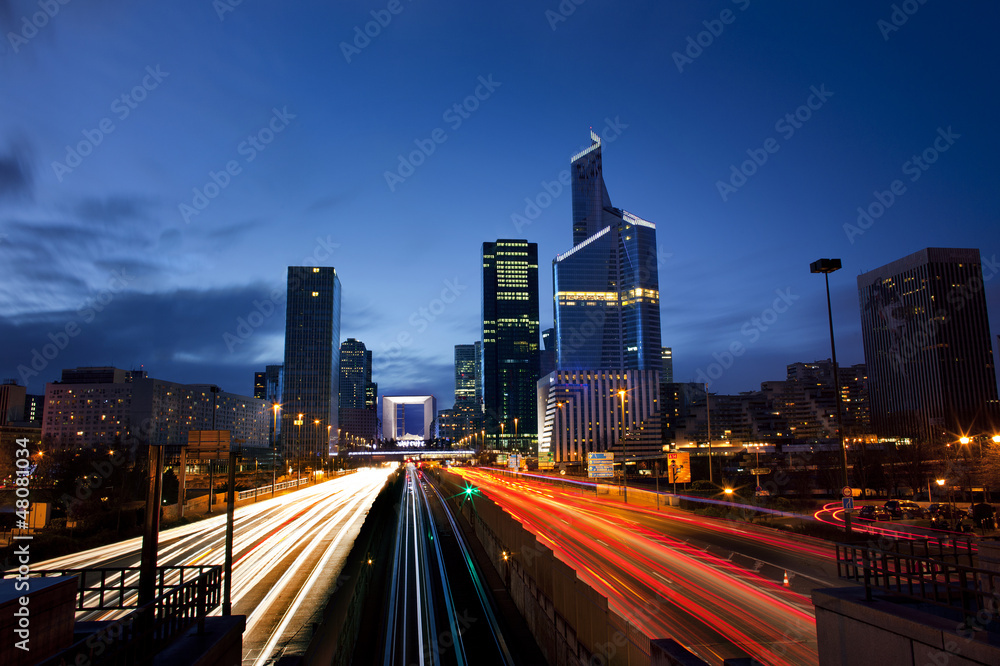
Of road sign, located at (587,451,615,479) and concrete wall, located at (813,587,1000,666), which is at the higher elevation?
concrete wall, located at (813,587,1000,666)

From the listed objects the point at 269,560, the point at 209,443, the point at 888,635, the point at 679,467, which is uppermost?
the point at 209,443

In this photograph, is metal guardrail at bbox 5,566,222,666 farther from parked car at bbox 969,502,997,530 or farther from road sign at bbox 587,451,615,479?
road sign at bbox 587,451,615,479

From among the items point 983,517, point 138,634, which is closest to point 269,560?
point 138,634

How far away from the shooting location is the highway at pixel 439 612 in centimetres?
1695

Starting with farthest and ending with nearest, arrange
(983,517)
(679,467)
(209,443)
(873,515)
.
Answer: (679,467) < (873,515) < (983,517) < (209,443)

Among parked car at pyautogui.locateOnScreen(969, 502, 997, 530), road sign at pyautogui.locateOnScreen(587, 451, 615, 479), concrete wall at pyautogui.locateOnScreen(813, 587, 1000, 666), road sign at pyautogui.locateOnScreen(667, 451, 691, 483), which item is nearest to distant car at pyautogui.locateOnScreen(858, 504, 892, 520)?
parked car at pyautogui.locateOnScreen(969, 502, 997, 530)

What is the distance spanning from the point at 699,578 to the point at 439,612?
973 centimetres

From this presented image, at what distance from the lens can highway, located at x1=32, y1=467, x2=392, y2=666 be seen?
16.7 meters

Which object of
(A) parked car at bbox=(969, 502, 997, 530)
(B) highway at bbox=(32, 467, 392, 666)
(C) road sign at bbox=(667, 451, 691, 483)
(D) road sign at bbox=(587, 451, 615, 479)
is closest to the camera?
(B) highway at bbox=(32, 467, 392, 666)

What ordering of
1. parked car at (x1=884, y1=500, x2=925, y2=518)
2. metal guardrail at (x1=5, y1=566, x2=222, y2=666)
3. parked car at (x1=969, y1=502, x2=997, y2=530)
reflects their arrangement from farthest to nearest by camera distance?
parked car at (x1=884, y1=500, x2=925, y2=518) < parked car at (x1=969, y1=502, x2=997, y2=530) < metal guardrail at (x1=5, y1=566, x2=222, y2=666)

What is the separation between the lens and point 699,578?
67.5ft

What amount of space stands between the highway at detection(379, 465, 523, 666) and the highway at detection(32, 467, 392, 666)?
2.79 meters

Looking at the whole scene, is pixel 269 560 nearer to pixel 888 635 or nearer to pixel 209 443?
pixel 209 443

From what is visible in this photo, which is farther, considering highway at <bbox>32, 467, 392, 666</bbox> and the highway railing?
the highway railing
